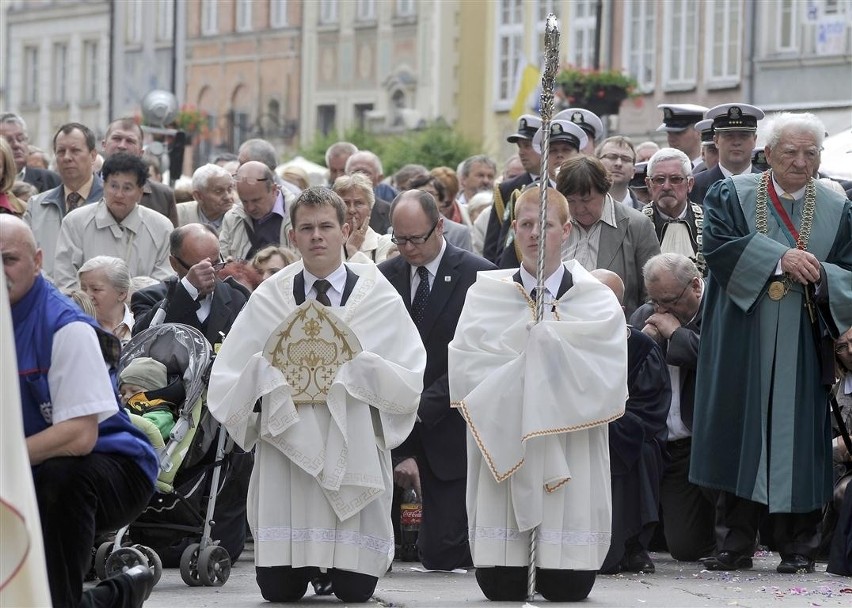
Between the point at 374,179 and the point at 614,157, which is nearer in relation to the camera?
the point at 614,157

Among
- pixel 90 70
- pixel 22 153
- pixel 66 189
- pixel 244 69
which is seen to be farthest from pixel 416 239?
pixel 90 70

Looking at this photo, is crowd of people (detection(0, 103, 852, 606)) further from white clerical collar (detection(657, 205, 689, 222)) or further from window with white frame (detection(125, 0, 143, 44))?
window with white frame (detection(125, 0, 143, 44))

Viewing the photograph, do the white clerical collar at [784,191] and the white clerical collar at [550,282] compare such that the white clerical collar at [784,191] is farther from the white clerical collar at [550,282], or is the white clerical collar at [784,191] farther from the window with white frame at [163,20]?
the window with white frame at [163,20]

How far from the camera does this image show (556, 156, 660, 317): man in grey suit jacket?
37.2ft

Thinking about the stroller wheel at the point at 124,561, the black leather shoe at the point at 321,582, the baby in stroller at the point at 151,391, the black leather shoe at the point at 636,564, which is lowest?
the black leather shoe at the point at 636,564

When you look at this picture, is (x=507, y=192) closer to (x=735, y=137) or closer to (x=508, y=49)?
(x=735, y=137)

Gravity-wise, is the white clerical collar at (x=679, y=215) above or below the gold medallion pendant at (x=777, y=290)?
above

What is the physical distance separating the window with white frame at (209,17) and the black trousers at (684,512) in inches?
1711

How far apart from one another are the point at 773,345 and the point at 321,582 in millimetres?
2821

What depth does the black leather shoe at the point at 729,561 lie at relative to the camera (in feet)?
35.1

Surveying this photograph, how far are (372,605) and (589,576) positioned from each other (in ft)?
3.30

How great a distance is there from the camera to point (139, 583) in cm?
834

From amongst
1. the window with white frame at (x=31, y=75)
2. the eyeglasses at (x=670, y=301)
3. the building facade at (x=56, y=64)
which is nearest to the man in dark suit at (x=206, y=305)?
the eyeglasses at (x=670, y=301)

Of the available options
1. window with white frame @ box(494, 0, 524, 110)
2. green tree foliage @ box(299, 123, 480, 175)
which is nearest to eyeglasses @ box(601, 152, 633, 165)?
green tree foliage @ box(299, 123, 480, 175)
